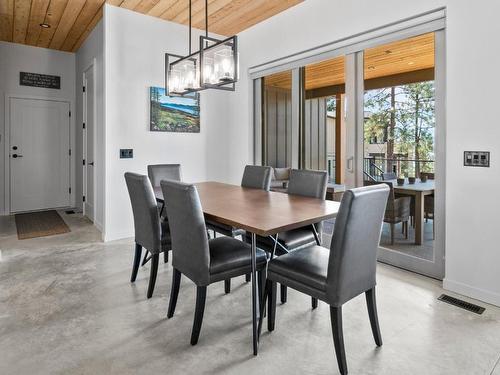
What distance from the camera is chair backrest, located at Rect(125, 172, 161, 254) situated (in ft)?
8.11

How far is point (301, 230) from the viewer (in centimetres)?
278

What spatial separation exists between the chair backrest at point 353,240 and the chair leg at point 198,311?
0.69 meters

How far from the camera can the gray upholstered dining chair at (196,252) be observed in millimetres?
1894

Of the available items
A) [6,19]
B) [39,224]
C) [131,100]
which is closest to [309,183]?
[131,100]

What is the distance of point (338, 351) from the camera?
166cm

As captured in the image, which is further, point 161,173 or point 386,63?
point 161,173

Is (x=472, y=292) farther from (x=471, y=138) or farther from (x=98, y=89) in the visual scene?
(x=98, y=89)

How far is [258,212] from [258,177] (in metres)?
1.29

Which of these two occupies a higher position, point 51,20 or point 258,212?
point 51,20

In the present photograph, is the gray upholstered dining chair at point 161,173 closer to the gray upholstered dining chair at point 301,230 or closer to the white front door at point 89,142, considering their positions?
the gray upholstered dining chair at point 301,230

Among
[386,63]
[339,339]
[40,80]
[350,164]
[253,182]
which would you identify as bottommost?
[339,339]

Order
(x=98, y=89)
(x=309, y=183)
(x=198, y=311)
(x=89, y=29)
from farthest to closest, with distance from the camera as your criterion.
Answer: (x=89, y=29) → (x=98, y=89) → (x=309, y=183) → (x=198, y=311)

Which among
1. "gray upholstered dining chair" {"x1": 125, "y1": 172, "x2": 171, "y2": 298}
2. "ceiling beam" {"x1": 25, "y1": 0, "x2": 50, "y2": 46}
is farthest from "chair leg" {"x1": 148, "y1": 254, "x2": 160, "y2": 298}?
"ceiling beam" {"x1": 25, "y1": 0, "x2": 50, "y2": 46}

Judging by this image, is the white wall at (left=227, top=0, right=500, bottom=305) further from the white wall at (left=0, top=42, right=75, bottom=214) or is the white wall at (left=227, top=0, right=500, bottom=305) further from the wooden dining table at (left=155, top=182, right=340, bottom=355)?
the white wall at (left=0, top=42, right=75, bottom=214)
